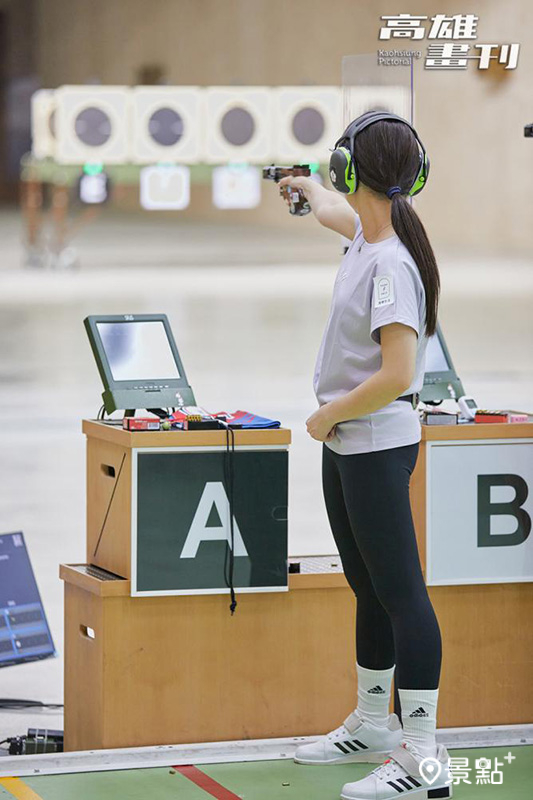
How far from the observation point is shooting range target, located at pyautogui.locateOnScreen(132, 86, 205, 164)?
1892 cm

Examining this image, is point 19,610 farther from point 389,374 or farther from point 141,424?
point 389,374

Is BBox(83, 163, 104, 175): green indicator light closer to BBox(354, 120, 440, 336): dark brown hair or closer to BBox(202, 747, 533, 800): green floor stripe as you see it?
BBox(202, 747, 533, 800): green floor stripe

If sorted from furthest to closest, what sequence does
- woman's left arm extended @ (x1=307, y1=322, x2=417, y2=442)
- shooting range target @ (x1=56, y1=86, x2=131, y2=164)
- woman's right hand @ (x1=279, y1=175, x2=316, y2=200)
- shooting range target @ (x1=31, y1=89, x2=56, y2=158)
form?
shooting range target @ (x1=31, y1=89, x2=56, y2=158) < shooting range target @ (x1=56, y1=86, x2=131, y2=164) < woman's right hand @ (x1=279, y1=175, x2=316, y2=200) < woman's left arm extended @ (x1=307, y1=322, x2=417, y2=442)

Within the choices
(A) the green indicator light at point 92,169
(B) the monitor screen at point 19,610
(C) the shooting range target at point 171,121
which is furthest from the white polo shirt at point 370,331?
(C) the shooting range target at point 171,121

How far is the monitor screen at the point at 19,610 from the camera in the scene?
356 centimetres

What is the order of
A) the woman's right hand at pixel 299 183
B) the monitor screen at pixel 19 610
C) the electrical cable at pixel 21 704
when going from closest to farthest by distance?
the woman's right hand at pixel 299 183 → the electrical cable at pixel 21 704 → the monitor screen at pixel 19 610

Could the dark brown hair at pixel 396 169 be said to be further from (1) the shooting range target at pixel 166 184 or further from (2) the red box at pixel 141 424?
(1) the shooting range target at pixel 166 184

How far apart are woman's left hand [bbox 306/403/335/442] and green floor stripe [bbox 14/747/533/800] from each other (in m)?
0.64

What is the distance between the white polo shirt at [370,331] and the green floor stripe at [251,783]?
24.8 inches

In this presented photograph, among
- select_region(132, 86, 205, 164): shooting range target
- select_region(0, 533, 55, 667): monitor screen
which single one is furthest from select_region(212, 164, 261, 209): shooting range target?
select_region(0, 533, 55, 667): monitor screen

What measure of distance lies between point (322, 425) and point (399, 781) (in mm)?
626

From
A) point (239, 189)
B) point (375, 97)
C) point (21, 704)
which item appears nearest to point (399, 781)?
point (21, 704)

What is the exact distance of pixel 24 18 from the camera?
104 ft

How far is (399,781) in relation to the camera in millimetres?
A: 2477
